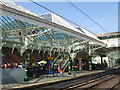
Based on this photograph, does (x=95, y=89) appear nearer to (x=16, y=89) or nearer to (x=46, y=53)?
(x=16, y=89)

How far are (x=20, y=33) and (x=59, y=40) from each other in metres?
7.79

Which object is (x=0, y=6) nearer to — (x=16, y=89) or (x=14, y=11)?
(x=14, y=11)

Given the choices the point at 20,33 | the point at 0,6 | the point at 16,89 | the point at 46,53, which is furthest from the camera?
the point at 46,53

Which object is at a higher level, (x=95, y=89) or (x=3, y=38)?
(x=3, y=38)

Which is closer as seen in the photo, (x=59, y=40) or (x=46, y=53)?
(x=59, y=40)

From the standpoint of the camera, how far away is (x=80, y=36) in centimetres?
2495

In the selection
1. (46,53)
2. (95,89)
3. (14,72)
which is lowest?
(95,89)

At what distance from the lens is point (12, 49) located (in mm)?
30438

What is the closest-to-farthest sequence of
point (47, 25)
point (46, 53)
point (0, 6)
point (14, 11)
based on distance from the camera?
point (0, 6)
point (14, 11)
point (47, 25)
point (46, 53)

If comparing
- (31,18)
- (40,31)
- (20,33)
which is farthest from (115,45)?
(31,18)

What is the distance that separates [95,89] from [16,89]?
5120mm

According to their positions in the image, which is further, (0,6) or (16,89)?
(0,6)

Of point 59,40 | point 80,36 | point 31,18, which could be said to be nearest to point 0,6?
point 31,18

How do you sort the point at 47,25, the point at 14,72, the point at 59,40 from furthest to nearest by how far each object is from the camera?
the point at 59,40 < the point at 47,25 < the point at 14,72
